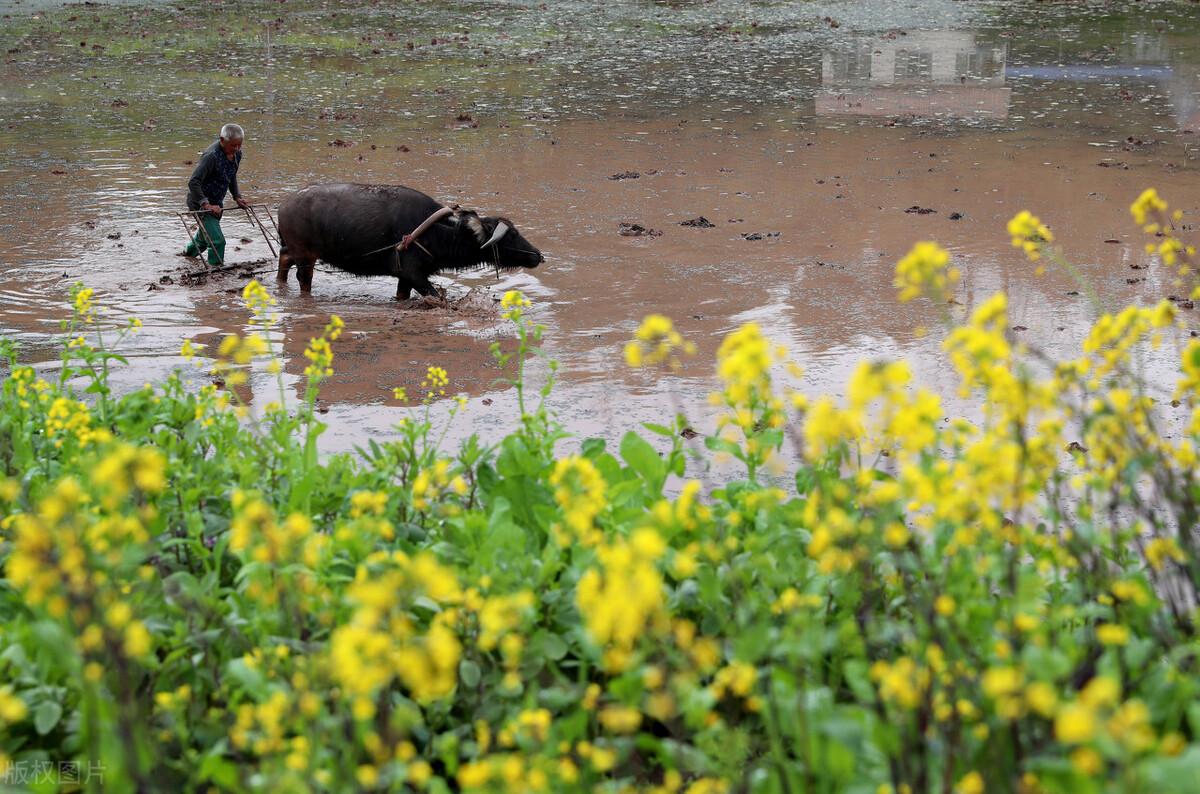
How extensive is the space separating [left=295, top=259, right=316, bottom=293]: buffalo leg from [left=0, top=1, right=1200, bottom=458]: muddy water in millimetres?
190

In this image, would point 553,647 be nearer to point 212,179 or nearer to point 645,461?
point 645,461

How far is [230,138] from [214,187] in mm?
429

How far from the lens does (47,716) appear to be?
3.11 metres

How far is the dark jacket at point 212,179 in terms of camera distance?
32.1 feet

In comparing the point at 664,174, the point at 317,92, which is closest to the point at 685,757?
the point at 664,174

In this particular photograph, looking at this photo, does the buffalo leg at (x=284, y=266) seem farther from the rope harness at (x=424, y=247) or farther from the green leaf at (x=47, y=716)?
the green leaf at (x=47, y=716)

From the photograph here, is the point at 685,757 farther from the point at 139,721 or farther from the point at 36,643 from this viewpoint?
the point at 36,643

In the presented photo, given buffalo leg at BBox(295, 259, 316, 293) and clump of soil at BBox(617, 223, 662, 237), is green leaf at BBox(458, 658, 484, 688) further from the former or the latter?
clump of soil at BBox(617, 223, 662, 237)

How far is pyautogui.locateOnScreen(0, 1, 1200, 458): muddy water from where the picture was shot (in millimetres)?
7898

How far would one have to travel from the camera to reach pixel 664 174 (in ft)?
39.8

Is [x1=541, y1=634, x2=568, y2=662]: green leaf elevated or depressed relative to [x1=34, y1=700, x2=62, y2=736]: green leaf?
elevated

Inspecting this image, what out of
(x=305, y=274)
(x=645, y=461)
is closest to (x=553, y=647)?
(x=645, y=461)

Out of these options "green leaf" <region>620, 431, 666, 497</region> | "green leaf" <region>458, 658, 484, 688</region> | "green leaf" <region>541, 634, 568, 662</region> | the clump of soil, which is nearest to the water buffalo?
the clump of soil

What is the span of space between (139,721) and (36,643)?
786 mm
